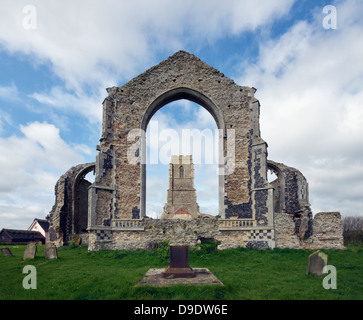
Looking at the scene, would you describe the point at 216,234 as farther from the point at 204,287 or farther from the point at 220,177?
the point at 204,287

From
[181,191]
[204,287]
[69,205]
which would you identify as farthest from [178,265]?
[181,191]

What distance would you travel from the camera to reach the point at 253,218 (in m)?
12.8

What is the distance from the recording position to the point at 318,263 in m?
7.29

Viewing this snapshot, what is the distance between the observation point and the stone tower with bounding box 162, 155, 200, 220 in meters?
44.6

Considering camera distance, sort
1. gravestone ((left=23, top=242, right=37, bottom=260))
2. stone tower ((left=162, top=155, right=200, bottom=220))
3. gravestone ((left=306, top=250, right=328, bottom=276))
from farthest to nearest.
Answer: stone tower ((left=162, top=155, right=200, bottom=220)) < gravestone ((left=23, top=242, right=37, bottom=260)) < gravestone ((left=306, top=250, right=328, bottom=276))

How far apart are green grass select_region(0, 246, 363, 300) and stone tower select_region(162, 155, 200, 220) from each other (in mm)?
31580

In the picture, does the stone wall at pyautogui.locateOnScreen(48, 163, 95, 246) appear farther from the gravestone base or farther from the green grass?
the gravestone base

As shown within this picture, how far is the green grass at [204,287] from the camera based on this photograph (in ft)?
18.0

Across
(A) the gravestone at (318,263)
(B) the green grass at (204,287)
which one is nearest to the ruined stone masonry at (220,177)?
(B) the green grass at (204,287)

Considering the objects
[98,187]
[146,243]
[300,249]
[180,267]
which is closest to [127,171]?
[98,187]

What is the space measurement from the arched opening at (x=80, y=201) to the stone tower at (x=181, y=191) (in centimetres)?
2392

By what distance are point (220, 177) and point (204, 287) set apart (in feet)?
27.7

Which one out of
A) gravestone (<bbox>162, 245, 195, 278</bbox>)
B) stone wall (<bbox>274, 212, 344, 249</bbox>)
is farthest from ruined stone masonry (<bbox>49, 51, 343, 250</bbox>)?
gravestone (<bbox>162, 245, 195, 278</bbox>)
